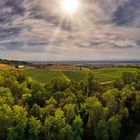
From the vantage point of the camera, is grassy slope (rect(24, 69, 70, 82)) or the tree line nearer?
the tree line

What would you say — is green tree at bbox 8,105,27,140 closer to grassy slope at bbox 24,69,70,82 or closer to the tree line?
the tree line

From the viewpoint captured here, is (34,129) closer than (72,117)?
Yes

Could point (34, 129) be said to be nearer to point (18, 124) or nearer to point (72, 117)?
point (18, 124)

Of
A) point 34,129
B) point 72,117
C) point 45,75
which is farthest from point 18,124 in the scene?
point 45,75

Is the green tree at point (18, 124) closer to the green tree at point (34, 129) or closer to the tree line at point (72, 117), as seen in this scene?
the tree line at point (72, 117)

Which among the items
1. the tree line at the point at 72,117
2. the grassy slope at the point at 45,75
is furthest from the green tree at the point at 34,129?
the grassy slope at the point at 45,75

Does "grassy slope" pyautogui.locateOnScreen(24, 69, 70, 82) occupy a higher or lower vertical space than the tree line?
higher

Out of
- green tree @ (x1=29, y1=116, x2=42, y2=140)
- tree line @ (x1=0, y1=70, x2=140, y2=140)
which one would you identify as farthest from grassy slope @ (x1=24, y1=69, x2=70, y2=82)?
green tree @ (x1=29, y1=116, x2=42, y2=140)

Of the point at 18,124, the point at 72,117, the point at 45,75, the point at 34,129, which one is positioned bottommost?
the point at 34,129

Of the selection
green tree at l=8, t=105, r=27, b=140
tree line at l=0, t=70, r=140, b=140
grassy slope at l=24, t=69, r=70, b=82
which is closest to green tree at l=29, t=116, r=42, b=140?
tree line at l=0, t=70, r=140, b=140

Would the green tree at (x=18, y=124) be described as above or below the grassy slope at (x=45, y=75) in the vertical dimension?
below

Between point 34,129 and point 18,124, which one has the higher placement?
point 18,124

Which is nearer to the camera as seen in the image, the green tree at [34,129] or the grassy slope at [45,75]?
the green tree at [34,129]
